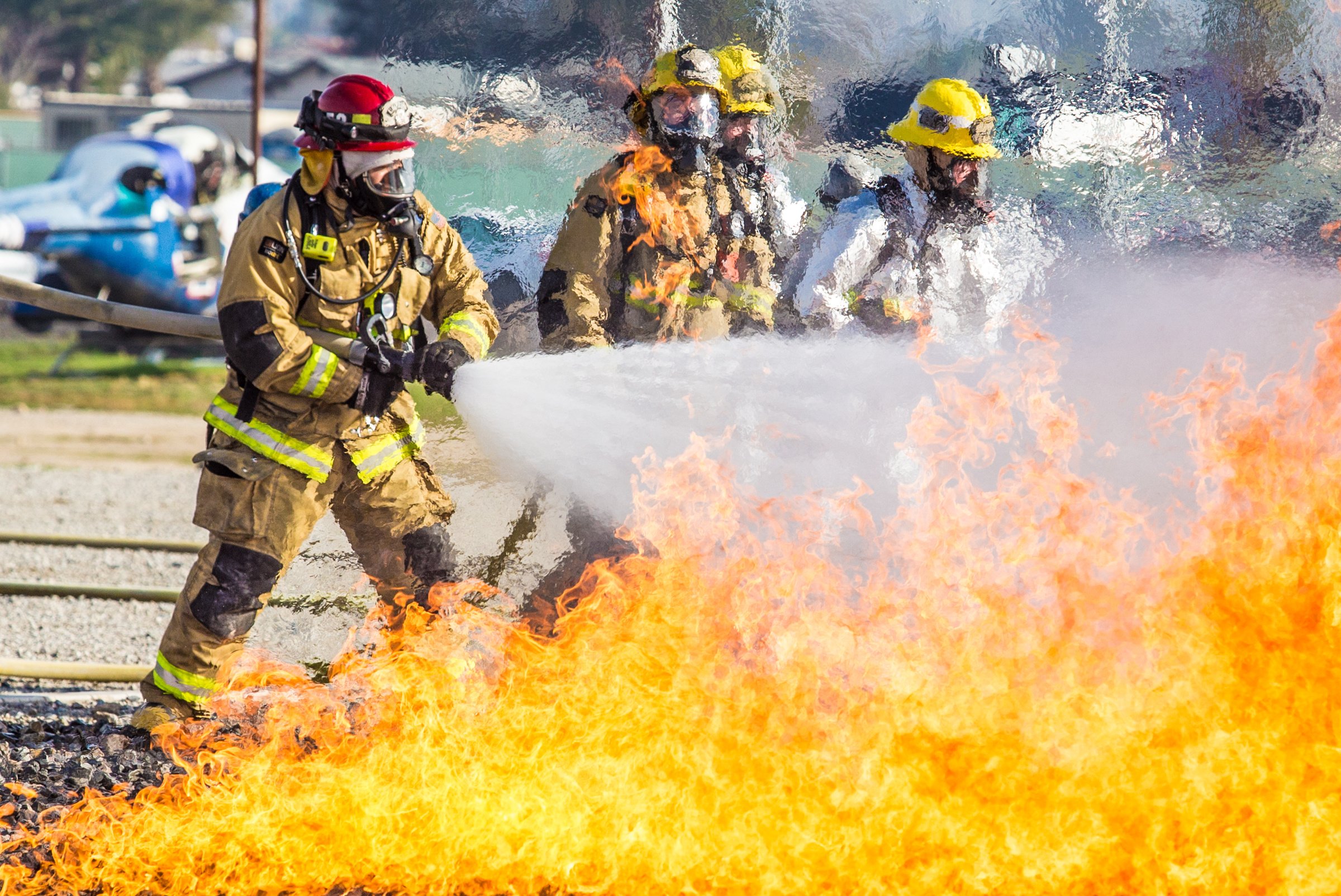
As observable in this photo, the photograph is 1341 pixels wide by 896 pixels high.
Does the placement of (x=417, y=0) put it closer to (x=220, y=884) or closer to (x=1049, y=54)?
(x=1049, y=54)

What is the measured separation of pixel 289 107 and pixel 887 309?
15831 mm

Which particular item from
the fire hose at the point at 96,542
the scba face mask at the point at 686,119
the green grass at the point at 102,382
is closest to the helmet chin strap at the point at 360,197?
the scba face mask at the point at 686,119

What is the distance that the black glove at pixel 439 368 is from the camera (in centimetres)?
400

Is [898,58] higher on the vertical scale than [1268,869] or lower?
higher

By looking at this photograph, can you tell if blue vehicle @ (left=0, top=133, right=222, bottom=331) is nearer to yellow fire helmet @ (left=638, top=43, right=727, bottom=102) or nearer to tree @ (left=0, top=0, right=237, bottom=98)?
yellow fire helmet @ (left=638, top=43, right=727, bottom=102)

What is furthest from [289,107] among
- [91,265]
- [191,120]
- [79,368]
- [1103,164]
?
[1103,164]

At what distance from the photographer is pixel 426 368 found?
400 centimetres

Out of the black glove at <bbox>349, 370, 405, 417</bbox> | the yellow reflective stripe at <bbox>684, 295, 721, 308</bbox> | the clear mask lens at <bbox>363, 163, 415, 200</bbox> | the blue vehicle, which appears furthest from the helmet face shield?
the blue vehicle

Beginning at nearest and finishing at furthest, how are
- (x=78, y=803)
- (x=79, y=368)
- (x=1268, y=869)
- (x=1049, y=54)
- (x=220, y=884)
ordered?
(x=1268, y=869) < (x=220, y=884) < (x=78, y=803) < (x=1049, y=54) < (x=79, y=368)

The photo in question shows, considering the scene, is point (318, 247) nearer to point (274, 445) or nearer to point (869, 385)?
point (274, 445)

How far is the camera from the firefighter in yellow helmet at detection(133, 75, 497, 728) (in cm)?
394

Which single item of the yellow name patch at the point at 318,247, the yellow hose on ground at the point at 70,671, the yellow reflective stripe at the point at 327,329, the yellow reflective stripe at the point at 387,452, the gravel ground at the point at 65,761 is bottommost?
the yellow hose on ground at the point at 70,671

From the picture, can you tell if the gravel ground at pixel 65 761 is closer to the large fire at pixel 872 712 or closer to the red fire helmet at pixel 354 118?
the large fire at pixel 872 712

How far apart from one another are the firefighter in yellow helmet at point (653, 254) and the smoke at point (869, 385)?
14 cm
